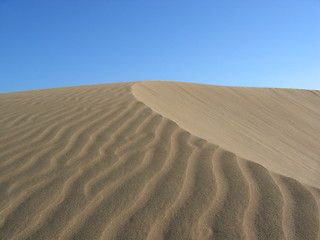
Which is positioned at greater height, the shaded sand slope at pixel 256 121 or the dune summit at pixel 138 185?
the dune summit at pixel 138 185

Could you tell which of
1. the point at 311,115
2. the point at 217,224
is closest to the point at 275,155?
the point at 217,224

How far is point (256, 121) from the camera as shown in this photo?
639 centimetres

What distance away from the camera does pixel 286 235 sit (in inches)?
68.1

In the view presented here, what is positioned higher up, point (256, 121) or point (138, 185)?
point (138, 185)

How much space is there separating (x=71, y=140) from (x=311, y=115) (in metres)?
8.08

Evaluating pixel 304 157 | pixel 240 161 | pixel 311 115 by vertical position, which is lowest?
pixel 311 115

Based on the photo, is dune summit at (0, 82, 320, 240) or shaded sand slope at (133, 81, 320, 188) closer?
dune summit at (0, 82, 320, 240)

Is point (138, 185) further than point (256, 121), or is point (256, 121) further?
point (256, 121)

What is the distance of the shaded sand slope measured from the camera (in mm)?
3543

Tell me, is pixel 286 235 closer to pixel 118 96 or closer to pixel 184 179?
pixel 184 179

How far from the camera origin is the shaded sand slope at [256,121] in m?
3.54

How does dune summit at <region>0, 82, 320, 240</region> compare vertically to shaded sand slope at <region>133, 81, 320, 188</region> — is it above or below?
above

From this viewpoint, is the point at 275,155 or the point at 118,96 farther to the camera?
the point at 118,96

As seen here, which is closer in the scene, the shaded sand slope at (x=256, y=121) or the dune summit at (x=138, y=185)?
the dune summit at (x=138, y=185)
